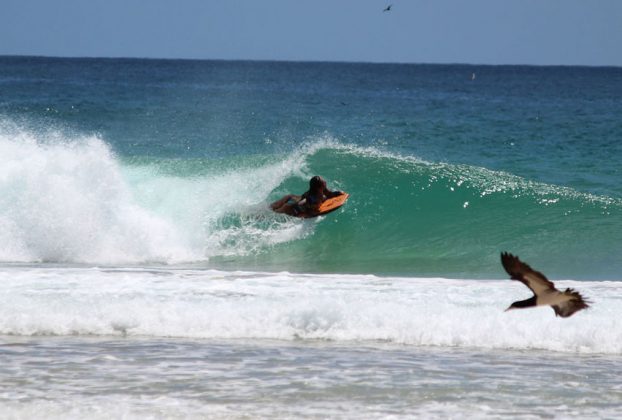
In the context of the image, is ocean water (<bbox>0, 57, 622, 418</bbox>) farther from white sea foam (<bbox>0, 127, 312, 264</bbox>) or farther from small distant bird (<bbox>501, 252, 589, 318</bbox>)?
small distant bird (<bbox>501, 252, 589, 318</bbox>)

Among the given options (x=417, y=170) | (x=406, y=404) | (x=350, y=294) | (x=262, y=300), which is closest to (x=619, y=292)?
(x=350, y=294)

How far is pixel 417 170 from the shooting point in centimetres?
1859

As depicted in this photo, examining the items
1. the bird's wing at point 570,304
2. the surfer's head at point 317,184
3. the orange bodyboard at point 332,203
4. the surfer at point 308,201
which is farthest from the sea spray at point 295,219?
the bird's wing at point 570,304

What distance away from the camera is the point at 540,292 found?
233 inches

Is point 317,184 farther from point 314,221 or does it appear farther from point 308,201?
point 314,221

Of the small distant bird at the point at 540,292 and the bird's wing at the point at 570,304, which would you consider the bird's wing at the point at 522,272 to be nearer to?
the small distant bird at the point at 540,292

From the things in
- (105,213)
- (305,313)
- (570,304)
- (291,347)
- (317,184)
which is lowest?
(291,347)

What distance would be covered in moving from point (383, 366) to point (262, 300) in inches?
93.1

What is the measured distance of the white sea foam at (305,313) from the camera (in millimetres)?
9422

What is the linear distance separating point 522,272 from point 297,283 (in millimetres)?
5924

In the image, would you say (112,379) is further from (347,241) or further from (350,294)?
(347,241)

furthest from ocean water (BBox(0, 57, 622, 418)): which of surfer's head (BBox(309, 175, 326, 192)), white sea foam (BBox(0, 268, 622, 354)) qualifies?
surfer's head (BBox(309, 175, 326, 192))

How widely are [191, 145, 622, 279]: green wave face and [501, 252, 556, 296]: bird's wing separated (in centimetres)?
734

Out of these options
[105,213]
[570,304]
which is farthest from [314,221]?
[570,304]
